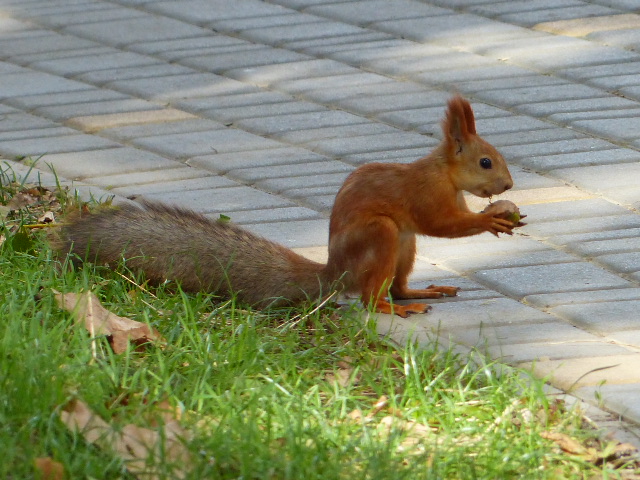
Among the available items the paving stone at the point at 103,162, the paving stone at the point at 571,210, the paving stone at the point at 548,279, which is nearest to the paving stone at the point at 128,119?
the paving stone at the point at 103,162

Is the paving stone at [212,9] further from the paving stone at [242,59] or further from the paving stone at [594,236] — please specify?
the paving stone at [594,236]

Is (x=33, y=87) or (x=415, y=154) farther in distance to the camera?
(x=33, y=87)

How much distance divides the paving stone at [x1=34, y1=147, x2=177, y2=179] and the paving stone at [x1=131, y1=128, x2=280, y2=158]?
8 cm

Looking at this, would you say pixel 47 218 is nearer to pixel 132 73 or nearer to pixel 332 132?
pixel 332 132

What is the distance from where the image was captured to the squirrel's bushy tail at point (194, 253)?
11.9ft

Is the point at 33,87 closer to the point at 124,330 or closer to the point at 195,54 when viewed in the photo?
the point at 195,54

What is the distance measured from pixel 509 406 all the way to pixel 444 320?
2.48 ft

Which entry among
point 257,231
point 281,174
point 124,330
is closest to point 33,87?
point 281,174

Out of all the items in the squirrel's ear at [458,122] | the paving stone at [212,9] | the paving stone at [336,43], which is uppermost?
the squirrel's ear at [458,122]

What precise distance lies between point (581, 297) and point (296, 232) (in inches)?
42.5

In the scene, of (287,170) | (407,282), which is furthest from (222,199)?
(407,282)

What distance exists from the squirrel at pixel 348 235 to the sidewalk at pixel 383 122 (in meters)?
0.20

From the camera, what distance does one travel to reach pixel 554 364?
3096mm

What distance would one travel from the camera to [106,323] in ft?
10.5
